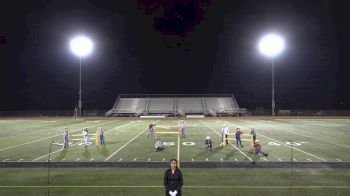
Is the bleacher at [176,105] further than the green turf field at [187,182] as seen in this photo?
Yes

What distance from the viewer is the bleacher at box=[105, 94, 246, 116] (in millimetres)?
72188

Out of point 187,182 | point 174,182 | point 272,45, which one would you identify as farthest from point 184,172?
point 272,45

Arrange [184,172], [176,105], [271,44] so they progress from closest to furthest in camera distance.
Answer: [184,172]
[271,44]
[176,105]

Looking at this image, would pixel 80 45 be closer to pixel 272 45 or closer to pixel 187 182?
pixel 272 45

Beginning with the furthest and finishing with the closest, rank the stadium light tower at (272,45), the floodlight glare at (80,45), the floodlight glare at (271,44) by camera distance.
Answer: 1. the floodlight glare at (80,45)
2. the floodlight glare at (271,44)
3. the stadium light tower at (272,45)

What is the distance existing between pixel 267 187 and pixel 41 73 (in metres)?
66.0

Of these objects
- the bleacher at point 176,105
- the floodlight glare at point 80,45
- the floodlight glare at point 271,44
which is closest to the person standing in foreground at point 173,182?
the floodlight glare at point 271,44

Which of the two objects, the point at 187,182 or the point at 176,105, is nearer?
the point at 187,182

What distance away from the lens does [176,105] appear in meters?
75.9

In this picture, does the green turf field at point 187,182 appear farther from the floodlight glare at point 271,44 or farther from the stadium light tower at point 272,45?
the floodlight glare at point 271,44

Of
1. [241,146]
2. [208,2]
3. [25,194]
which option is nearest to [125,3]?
[208,2]

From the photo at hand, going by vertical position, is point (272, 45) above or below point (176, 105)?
above

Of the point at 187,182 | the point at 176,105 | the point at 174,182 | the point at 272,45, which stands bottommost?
the point at 187,182

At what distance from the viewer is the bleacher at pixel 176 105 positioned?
237 feet
